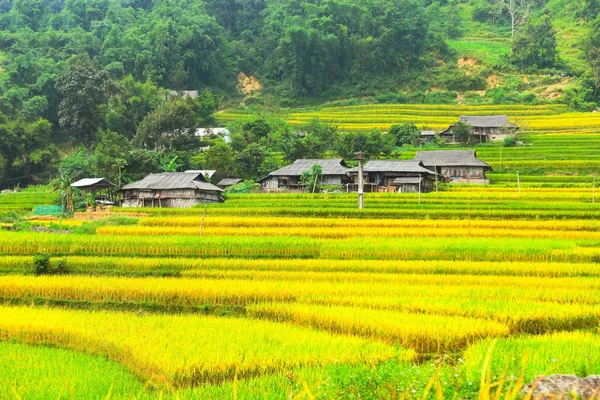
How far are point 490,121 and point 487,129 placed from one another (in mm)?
834

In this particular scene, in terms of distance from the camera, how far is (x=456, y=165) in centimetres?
4044

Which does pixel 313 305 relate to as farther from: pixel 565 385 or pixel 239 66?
pixel 239 66

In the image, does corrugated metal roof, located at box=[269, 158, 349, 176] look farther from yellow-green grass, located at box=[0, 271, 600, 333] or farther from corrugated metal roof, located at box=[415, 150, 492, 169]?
yellow-green grass, located at box=[0, 271, 600, 333]

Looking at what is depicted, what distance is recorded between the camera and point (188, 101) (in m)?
54.8

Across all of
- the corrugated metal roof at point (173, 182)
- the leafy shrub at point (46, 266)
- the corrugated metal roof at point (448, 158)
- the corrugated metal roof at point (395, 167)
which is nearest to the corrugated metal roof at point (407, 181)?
the corrugated metal roof at point (395, 167)

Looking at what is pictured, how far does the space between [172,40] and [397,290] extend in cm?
6775

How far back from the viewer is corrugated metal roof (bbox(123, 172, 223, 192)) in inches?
1393

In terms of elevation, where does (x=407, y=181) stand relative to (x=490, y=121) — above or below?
below

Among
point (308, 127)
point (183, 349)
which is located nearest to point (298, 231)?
point (183, 349)

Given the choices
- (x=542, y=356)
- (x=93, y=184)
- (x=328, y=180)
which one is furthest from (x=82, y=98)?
(x=542, y=356)

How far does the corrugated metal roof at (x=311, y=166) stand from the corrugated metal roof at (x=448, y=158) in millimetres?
6566

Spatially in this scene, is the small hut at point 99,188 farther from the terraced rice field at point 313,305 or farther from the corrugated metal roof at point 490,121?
the corrugated metal roof at point 490,121

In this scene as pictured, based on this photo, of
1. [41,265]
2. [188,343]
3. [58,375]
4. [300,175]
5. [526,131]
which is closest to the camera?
[58,375]

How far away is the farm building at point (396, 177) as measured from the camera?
36.8 m
